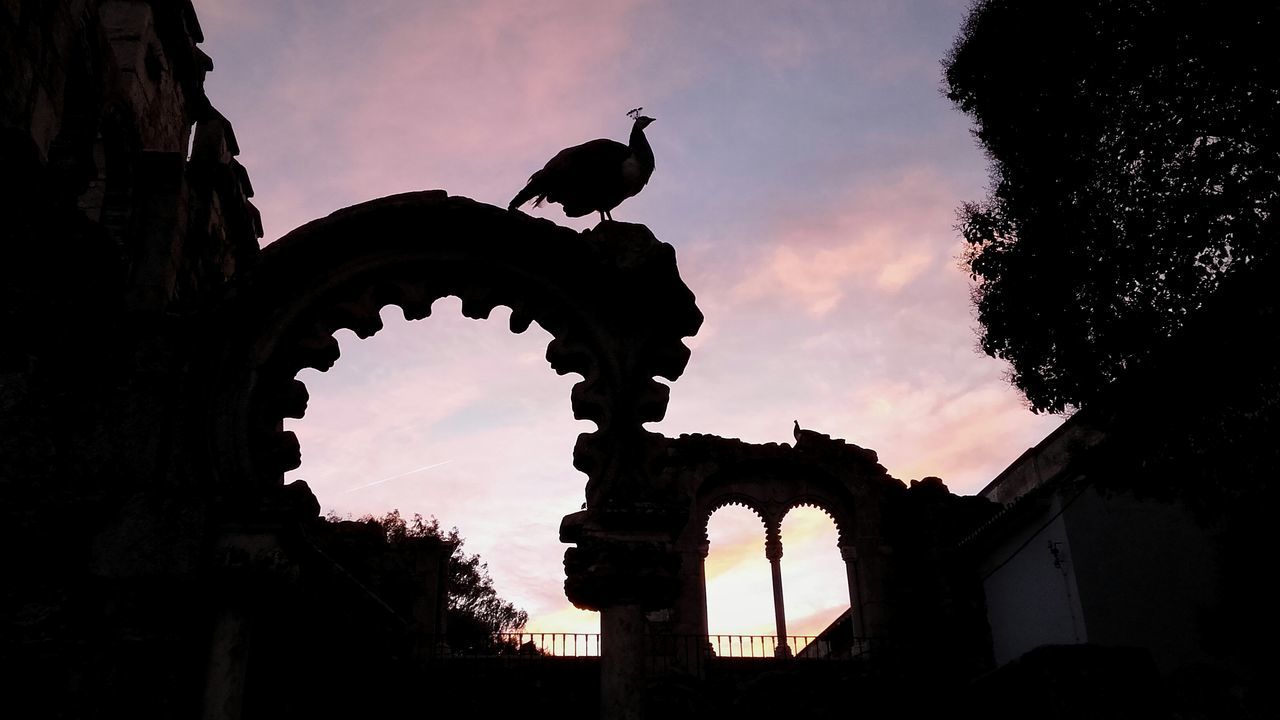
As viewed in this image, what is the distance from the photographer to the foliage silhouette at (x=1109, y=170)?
8773mm

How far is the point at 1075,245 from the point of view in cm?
1012

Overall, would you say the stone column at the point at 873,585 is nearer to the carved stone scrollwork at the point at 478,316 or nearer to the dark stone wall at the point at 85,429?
the carved stone scrollwork at the point at 478,316

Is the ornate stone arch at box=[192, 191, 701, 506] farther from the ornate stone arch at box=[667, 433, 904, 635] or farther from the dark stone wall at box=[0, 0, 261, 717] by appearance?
the ornate stone arch at box=[667, 433, 904, 635]

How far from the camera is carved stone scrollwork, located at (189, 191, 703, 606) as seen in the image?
485 centimetres

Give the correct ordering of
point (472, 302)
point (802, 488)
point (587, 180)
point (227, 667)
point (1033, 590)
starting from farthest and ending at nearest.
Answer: point (802, 488), point (1033, 590), point (587, 180), point (472, 302), point (227, 667)

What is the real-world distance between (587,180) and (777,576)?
1759 centimetres

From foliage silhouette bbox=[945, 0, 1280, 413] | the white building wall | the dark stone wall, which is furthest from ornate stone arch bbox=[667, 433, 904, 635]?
the dark stone wall

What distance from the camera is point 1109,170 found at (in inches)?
395

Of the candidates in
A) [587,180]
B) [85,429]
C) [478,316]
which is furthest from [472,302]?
[85,429]

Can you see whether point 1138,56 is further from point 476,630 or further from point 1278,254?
point 476,630

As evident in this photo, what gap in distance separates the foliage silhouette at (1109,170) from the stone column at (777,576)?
1163 centimetres

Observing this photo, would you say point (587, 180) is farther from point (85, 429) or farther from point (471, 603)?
point (471, 603)

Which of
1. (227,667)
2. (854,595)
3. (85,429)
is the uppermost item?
(854,595)

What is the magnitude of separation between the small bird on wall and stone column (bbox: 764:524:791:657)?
16578mm
